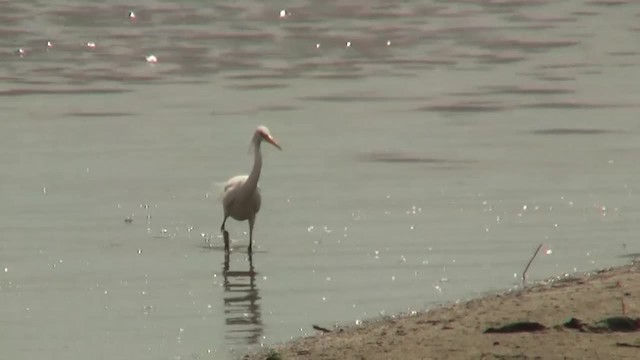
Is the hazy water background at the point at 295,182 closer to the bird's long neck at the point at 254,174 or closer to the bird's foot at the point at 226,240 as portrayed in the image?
the bird's foot at the point at 226,240

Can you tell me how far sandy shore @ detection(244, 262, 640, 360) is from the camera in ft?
27.3

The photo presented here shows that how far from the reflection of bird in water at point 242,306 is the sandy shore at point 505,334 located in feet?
3.12

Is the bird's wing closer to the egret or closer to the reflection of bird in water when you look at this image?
the egret

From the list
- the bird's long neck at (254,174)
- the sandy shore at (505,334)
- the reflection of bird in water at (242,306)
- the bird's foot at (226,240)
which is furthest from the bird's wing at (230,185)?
the sandy shore at (505,334)

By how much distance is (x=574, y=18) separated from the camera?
41344 mm

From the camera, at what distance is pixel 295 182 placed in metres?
17.7

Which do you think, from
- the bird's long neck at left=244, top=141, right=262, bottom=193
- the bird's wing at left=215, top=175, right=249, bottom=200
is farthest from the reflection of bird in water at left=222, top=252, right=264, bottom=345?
the bird's wing at left=215, top=175, right=249, bottom=200

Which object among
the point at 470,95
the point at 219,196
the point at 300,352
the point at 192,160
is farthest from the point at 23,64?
the point at 300,352

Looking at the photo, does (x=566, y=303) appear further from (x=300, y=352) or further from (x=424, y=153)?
(x=424, y=153)

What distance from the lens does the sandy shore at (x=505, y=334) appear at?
27.3 ft

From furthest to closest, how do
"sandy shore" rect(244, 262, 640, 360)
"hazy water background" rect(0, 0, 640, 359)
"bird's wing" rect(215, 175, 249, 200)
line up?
"bird's wing" rect(215, 175, 249, 200) < "hazy water background" rect(0, 0, 640, 359) < "sandy shore" rect(244, 262, 640, 360)

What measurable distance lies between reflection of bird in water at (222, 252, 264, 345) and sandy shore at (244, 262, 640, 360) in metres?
0.95

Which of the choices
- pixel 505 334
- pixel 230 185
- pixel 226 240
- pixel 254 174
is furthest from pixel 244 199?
pixel 505 334

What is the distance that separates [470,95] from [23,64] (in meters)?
9.87
